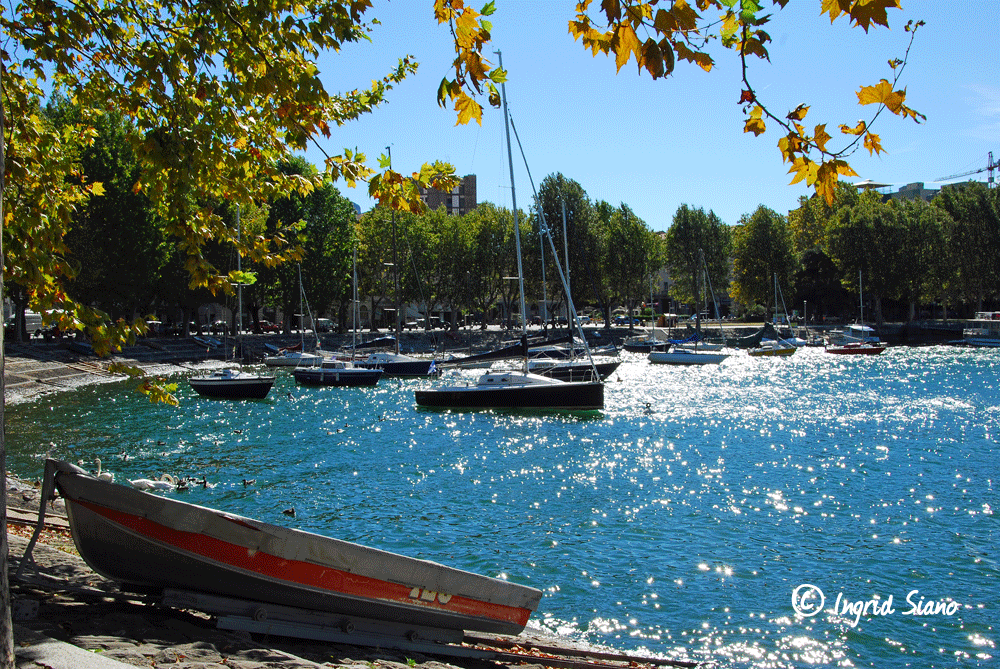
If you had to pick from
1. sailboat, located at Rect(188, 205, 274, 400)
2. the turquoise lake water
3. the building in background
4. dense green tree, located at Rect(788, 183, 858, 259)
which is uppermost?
the building in background

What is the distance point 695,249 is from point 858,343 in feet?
84.4

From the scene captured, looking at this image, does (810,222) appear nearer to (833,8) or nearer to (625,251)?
(625,251)

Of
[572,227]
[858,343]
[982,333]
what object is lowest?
[858,343]

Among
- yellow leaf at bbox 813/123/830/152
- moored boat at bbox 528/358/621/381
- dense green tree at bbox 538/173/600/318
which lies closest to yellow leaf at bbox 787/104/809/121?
yellow leaf at bbox 813/123/830/152

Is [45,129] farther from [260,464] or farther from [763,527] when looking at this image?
[763,527]

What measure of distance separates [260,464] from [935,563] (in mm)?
17037

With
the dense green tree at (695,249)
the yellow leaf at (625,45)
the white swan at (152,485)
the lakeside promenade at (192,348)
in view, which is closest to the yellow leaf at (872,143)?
the yellow leaf at (625,45)

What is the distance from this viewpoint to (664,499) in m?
17.3

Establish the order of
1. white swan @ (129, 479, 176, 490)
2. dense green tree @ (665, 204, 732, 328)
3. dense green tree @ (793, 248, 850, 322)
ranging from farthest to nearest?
dense green tree @ (793, 248, 850, 322) → dense green tree @ (665, 204, 732, 328) → white swan @ (129, 479, 176, 490)

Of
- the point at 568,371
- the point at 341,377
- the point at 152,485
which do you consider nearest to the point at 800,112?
the point at 152,485

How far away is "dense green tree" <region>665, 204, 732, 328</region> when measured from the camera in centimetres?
9606

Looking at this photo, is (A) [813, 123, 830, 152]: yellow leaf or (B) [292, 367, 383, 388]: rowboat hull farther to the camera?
(B) [292, 367, 383, 388]: rowboat hull

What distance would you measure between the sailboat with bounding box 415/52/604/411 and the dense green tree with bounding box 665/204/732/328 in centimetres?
6552

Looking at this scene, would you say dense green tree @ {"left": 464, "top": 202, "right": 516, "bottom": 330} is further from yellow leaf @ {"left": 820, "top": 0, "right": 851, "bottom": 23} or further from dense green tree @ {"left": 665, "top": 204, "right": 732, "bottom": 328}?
yellow leaf @ {"left": 820, "top": 0, "right": 851, "bottom": 23}
